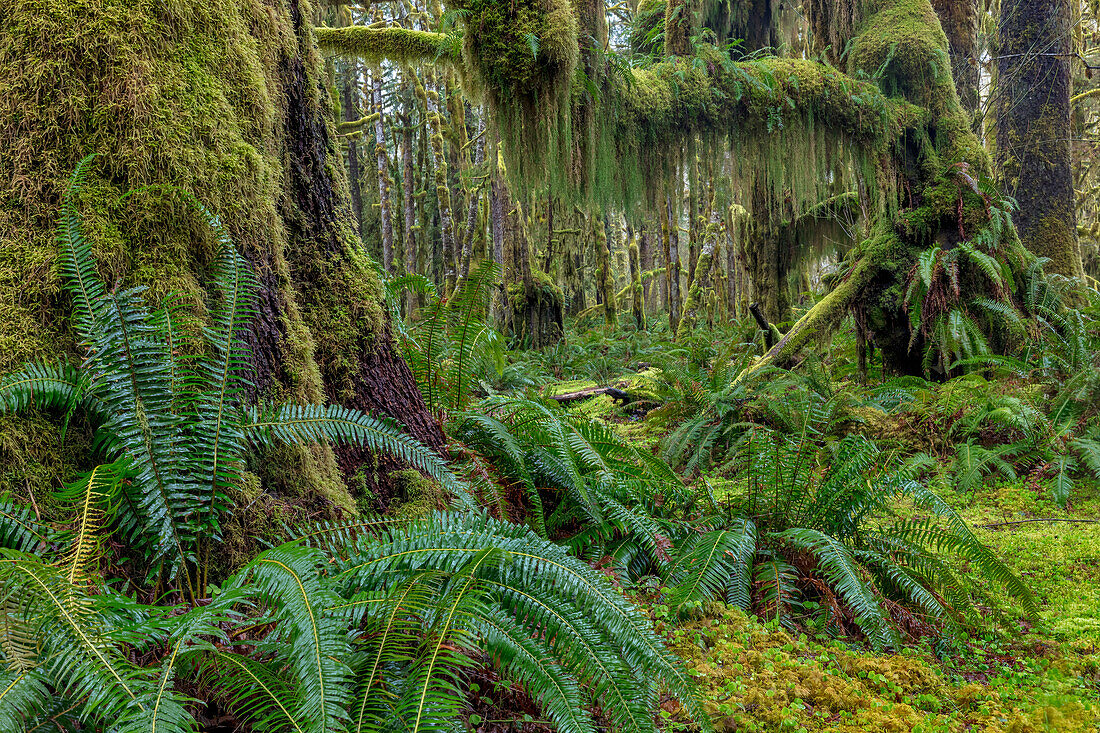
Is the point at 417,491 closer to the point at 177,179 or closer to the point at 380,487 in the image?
the point at 380,487

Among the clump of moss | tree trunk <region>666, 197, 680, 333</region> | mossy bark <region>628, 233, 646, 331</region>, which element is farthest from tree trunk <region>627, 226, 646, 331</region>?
the clump of moss

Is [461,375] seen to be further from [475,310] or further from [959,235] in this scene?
[959,235]

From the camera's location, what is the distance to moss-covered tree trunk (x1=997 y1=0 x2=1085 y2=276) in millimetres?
7207

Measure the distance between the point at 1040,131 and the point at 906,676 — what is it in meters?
7.70

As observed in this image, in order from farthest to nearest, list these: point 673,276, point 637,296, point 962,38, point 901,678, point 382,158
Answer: point 637,296
point 673,276
point 382,158
point 962,38
point 901,678

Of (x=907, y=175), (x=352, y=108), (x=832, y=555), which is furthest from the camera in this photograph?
(x=352, y=108)

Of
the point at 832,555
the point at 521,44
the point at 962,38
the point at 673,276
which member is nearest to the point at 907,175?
the point at 962,38

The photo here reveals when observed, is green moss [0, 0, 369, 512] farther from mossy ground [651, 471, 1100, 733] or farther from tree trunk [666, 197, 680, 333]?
tree trunk [666, 197, 680, 333]

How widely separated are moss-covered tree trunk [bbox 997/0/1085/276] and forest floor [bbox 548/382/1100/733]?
5.66 meters

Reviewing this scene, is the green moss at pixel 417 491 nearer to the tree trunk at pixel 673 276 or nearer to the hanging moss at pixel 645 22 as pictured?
the hanging moss at pixel 645 22

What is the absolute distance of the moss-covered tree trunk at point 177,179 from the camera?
2.04 meters

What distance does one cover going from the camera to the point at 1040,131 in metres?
7.32

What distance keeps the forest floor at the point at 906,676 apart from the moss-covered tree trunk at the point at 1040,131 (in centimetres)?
566

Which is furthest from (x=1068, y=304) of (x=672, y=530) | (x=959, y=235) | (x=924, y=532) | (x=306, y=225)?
(x=306, y=225)
